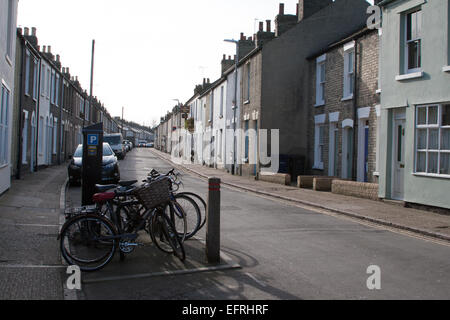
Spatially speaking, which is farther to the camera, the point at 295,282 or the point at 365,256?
the point at 365,256

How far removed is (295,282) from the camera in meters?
5.65

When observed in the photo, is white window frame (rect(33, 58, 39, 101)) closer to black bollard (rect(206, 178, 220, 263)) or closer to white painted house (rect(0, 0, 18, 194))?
white painted house (rect(0, 0, 18, 194))

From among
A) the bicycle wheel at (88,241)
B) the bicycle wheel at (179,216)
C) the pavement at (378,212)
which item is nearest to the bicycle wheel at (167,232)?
the bicycle wheel at (179,216)

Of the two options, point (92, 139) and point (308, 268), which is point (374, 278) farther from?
point (92, 139)

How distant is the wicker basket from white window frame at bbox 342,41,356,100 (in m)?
13.2

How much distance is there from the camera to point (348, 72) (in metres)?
18.8

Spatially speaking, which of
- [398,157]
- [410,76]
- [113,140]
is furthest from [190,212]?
[113,140]

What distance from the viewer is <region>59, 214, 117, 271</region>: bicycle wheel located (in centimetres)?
607

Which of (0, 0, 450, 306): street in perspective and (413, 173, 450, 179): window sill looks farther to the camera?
(413, 173, 450, 179): window sill

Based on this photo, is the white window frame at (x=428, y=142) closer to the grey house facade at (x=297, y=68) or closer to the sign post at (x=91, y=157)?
the sign post at (x=91, y=157)

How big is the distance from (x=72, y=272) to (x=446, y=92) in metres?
10.5

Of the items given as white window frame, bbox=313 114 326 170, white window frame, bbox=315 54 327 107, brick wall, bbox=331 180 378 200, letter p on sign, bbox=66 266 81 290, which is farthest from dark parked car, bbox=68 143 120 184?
letter p on sign, bbox=66 266 81 290
